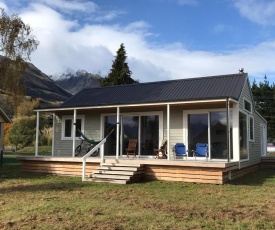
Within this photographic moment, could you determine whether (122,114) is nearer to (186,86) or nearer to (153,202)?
(186,86)

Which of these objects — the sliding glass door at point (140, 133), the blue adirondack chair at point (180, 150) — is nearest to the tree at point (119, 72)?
the sliding glass door at point (140, 133)

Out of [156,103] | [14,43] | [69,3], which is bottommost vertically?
[156,103]

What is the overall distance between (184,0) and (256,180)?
6.87 m

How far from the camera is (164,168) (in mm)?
10031

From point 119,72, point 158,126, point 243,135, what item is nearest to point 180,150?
point 158,126

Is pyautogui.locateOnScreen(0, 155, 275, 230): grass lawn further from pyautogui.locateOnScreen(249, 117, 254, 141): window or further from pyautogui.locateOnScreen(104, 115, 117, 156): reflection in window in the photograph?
pyautogui.locateOnScreen(104, 115, 117, 156): reflection in window

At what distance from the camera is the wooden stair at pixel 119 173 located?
9.60m

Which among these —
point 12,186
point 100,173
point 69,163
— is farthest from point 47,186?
point 69,163

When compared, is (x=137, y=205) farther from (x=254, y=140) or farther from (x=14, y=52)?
(x=14, y=52)

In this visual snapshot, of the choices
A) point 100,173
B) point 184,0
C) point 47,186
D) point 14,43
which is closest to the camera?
point 47,186

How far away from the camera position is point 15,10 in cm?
1424

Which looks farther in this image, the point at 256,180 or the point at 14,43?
the point at 14,43

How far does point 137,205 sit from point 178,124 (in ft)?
20.7

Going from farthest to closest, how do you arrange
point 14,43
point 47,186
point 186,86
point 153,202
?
point 14,43
point 186,86
point 47,186
point 153,202
